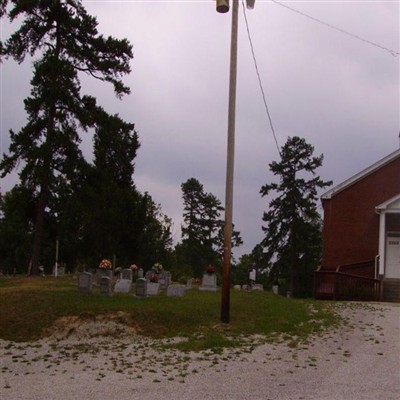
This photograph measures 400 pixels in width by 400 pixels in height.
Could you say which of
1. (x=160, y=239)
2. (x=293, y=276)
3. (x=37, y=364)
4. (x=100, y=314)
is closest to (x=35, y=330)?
(x=100, y=314)

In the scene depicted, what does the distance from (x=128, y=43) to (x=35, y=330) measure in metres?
18.7

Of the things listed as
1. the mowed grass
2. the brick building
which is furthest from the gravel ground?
the brick building

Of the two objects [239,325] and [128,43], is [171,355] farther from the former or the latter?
[128,43]

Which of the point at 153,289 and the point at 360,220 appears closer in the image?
the point at 153,289

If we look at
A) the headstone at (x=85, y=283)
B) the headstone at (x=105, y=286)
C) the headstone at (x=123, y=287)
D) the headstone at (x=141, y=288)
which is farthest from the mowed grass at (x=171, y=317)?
the headstone at (x=123, y=287)

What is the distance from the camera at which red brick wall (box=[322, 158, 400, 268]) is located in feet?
93.6

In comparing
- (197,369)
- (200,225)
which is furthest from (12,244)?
(197,369)

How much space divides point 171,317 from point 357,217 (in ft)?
56.0

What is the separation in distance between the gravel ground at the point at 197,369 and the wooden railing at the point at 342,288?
9.57 metres

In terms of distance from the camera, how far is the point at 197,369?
32.5ft

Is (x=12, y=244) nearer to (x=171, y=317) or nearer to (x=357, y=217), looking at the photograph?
(x=357, y=217)

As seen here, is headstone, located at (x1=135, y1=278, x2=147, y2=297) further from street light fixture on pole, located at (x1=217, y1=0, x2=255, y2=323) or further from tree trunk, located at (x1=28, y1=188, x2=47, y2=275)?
tree trunk, located at (x1=28, y1=188, x2=47, y2=275)

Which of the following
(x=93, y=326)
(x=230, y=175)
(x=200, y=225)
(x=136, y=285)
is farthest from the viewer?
Result: (x=200, y=225)

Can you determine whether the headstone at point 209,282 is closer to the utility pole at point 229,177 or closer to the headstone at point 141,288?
the headstone at point 141,288
